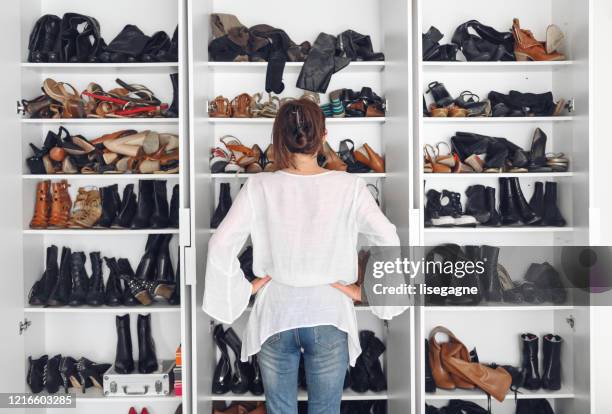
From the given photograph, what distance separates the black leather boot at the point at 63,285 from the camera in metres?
2.95

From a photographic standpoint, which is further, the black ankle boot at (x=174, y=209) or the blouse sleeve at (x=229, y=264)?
the black ankle boot at (x=174, y=209)

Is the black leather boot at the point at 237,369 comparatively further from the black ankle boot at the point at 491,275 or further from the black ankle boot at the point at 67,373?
the black ankle boot at the point at 491,275

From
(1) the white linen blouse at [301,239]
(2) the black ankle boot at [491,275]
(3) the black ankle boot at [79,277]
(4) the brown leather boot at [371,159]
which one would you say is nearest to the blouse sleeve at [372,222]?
(1) the white linen blouse at [301,239]

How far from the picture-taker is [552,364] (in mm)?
3010

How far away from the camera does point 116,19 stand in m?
3.28

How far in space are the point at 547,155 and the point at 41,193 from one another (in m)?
2.83

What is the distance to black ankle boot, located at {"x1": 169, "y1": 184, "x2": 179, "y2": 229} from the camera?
3056 millimetres

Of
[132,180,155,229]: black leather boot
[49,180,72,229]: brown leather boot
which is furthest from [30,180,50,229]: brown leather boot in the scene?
[132,180,155,229]: black leather boot

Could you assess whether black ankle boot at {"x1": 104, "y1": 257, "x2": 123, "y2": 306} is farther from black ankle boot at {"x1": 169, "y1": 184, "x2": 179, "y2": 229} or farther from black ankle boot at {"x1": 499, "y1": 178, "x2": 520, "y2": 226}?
black ankle boot at {"x1": 499, "y1": 178, "x2": 520, "y2": 226}

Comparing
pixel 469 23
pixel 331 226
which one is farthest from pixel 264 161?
pixel 469 23

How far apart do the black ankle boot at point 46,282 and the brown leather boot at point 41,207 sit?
0.68ft

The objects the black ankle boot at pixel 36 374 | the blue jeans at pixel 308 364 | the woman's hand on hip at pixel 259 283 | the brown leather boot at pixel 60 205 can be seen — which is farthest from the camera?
the brown leather boot at pixel 60 205

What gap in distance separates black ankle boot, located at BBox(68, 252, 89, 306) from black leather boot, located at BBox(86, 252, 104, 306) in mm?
32

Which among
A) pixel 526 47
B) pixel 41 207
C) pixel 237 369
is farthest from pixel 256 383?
pixel 526 47
